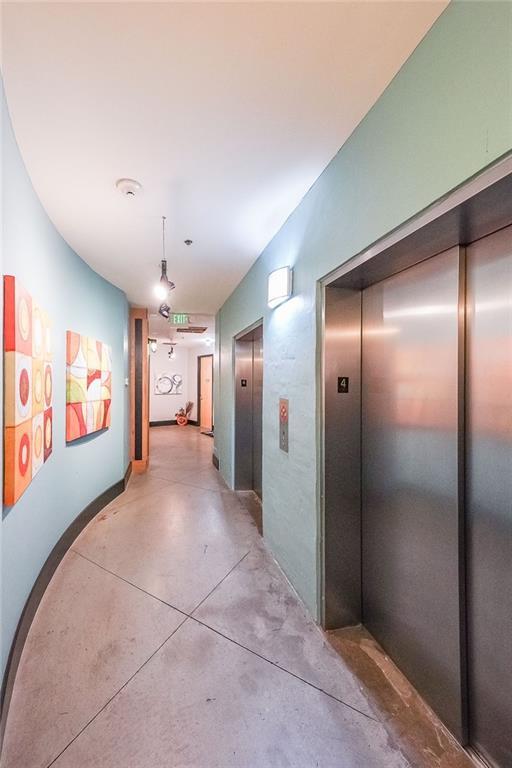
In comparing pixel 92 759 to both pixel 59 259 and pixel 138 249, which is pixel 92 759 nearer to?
pixel 59 259

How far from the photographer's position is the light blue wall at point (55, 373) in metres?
1.53

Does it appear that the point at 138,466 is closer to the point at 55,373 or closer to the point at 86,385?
the point at 86,385

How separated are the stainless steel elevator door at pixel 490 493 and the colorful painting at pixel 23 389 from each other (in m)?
2.01

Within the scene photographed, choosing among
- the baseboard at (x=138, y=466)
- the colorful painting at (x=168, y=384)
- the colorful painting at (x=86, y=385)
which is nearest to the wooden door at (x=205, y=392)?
the colorful painting at (x=168, y=384)

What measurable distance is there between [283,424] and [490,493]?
1.42m

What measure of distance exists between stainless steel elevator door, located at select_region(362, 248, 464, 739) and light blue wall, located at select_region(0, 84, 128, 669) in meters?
1.89

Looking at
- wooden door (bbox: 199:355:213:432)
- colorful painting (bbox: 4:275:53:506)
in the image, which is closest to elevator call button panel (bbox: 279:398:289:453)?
colorful painting (bbox: 4:275:53:506)

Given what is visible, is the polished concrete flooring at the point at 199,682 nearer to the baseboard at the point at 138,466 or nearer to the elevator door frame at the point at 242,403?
the elevator door frame at the point at 242,403

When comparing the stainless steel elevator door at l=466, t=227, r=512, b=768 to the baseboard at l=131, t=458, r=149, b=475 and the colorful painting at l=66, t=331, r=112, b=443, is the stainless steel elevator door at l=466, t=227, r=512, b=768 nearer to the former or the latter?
the colorful painting at l=66, t=331, r=112, b=443

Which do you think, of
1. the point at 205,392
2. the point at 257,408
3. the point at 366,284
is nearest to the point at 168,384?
the point at 205,392

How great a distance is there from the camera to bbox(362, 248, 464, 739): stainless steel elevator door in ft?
4.39

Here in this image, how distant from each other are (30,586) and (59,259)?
2322 millimetres

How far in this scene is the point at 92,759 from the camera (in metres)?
1.23

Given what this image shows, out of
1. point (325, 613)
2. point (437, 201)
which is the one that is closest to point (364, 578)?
point (325, 613)
